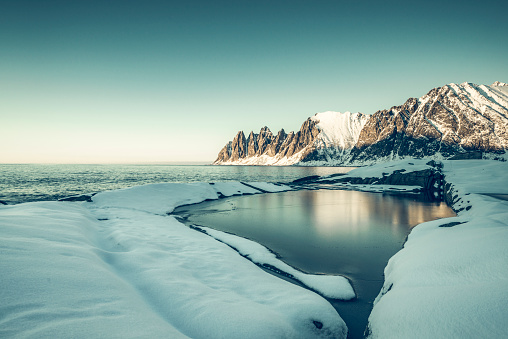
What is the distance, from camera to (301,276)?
9172mm

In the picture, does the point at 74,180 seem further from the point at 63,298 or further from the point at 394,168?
the point at 394,168

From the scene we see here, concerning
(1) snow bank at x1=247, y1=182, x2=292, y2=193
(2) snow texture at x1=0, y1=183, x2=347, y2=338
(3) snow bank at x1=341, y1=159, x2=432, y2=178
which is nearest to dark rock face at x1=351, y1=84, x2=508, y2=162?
(3) snow bank at x1=341, y1=159, x2=432, y2=178

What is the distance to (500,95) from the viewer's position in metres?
196

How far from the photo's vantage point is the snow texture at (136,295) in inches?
158

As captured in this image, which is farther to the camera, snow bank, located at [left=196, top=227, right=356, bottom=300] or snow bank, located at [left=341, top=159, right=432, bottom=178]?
snow bank, located at [left=341, top=159, right=432, bottom=178]

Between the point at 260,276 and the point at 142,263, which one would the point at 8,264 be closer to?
the point at 142,263

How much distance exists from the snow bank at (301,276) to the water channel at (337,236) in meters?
0.38

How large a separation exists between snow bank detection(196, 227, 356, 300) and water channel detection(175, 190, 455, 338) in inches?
15.0

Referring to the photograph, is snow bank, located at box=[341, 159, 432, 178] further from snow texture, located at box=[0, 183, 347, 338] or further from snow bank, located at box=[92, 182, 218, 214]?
snow texture, located at box=[0, 183, 347, 338]

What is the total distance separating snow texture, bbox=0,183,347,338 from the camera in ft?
13.1

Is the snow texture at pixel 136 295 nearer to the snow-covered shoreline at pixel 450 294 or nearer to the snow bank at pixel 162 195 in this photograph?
the snow-covered shoreline at pixel 450 294

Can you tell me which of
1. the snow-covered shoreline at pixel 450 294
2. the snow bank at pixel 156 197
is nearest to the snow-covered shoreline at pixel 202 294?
the snow-covered shoreline at pixel 450 294

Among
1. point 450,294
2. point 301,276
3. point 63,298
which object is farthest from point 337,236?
point 63,298

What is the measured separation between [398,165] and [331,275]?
56765 millimetres
